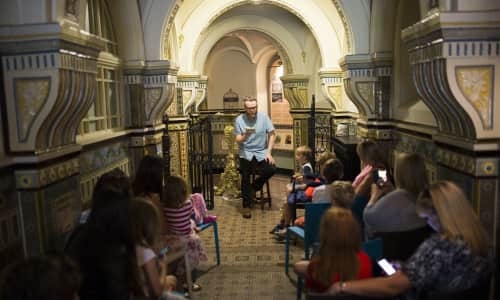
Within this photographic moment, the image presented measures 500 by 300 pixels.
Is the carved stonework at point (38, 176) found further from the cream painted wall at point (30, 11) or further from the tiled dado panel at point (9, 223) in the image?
the cream painted wall at point (30, 11)

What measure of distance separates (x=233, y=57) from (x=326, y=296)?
12.0m

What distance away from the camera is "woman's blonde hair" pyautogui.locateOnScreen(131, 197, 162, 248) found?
2359 mm

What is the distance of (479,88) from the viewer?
301cm

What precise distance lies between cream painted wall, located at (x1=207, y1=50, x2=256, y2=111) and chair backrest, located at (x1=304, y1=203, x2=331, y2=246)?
9850mm

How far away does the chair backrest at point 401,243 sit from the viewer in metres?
2.74

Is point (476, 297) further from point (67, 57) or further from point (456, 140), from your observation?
point (67, 57)

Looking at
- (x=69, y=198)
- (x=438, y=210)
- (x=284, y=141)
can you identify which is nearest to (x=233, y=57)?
(x=284, y=141)

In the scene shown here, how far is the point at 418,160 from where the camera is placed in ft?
9.70

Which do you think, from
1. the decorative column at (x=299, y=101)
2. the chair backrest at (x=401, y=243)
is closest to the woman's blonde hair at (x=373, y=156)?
the chair backrest at (x=401, y=243)

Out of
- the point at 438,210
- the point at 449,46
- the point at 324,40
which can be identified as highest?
the point at 324,40

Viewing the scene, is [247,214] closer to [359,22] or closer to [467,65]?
[359,22]

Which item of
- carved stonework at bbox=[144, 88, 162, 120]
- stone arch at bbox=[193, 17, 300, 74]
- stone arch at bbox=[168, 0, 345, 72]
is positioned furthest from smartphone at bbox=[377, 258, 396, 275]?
stone arch at bbox=[193, 17, 300, 74]

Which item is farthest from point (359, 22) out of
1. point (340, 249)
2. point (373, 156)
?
point (340, 249)

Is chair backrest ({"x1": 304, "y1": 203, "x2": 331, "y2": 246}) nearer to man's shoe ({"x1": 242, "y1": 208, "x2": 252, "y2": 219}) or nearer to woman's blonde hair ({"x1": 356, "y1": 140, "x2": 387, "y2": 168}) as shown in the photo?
woman's blonde hair ({"x1": 356, "y1": 140, "x2": 387, "y2": 168})
